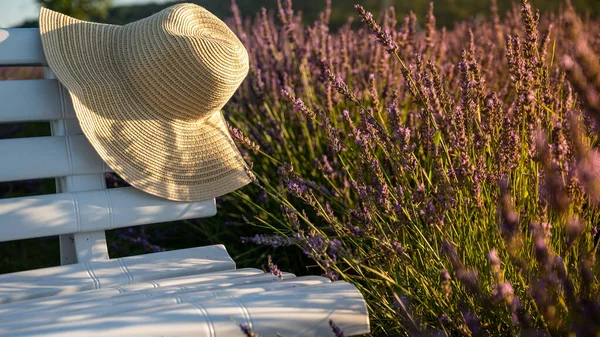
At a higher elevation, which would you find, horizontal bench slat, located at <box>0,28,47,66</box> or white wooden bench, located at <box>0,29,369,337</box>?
horizontal bench slat, located at <box>0,28,47,66</box>

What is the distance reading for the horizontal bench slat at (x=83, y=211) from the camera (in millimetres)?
2260

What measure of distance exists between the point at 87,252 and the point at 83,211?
0.13 metres

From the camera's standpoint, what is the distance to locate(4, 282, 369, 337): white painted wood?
1440mm

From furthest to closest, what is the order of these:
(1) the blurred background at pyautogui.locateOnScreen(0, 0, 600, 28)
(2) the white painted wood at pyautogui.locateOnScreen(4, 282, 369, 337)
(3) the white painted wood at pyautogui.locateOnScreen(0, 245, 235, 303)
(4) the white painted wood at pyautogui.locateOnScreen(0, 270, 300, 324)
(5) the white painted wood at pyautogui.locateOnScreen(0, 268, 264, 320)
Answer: (1) the blurred background at pyautogui.locateOnScreen(0, 0, 600, 28)
(3) the white painted wood at pyautogui.locateOnScreen(0, 245, 235, 303)
(5) the white painted wood at pyautogui.locateOnScreen(0, 268, 264, 320)
(4) the white painted wood at pyautogui.locateOnScreen(0, 270, 300, 324)
(2) the white painted wood at pyautogui.locateOnScreen(4, 282, 369, 337)

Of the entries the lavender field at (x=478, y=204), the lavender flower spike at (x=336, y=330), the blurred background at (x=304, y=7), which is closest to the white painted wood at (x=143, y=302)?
the lavender field at (x=478, y=204)

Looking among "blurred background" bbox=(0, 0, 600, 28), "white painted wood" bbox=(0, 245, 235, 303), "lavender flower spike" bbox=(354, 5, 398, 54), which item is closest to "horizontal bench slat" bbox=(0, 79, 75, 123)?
"white painted wood" bbox=(0, 245, 235, 303)

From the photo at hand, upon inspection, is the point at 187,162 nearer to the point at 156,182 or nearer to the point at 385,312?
the point at 156,182

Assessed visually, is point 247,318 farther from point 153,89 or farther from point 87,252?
point 153,89

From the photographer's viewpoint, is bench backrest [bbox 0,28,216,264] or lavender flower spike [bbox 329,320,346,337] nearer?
lavender flower spike [bbox 329,320,346,337]

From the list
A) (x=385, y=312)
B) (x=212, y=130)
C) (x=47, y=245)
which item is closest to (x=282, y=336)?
(x=385, y=312)

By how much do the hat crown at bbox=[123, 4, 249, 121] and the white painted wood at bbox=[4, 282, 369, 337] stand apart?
1.02 meters

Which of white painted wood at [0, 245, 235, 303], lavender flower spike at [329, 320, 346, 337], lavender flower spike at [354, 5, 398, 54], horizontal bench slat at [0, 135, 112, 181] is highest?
lavender flower spike at [354, 5, 398, 54]

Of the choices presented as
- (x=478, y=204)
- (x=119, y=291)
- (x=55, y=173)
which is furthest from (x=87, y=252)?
(x=478, y=204)

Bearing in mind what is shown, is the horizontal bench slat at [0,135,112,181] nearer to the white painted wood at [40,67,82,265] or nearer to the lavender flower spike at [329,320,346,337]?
the white painted wood at [40,67,82,265]
